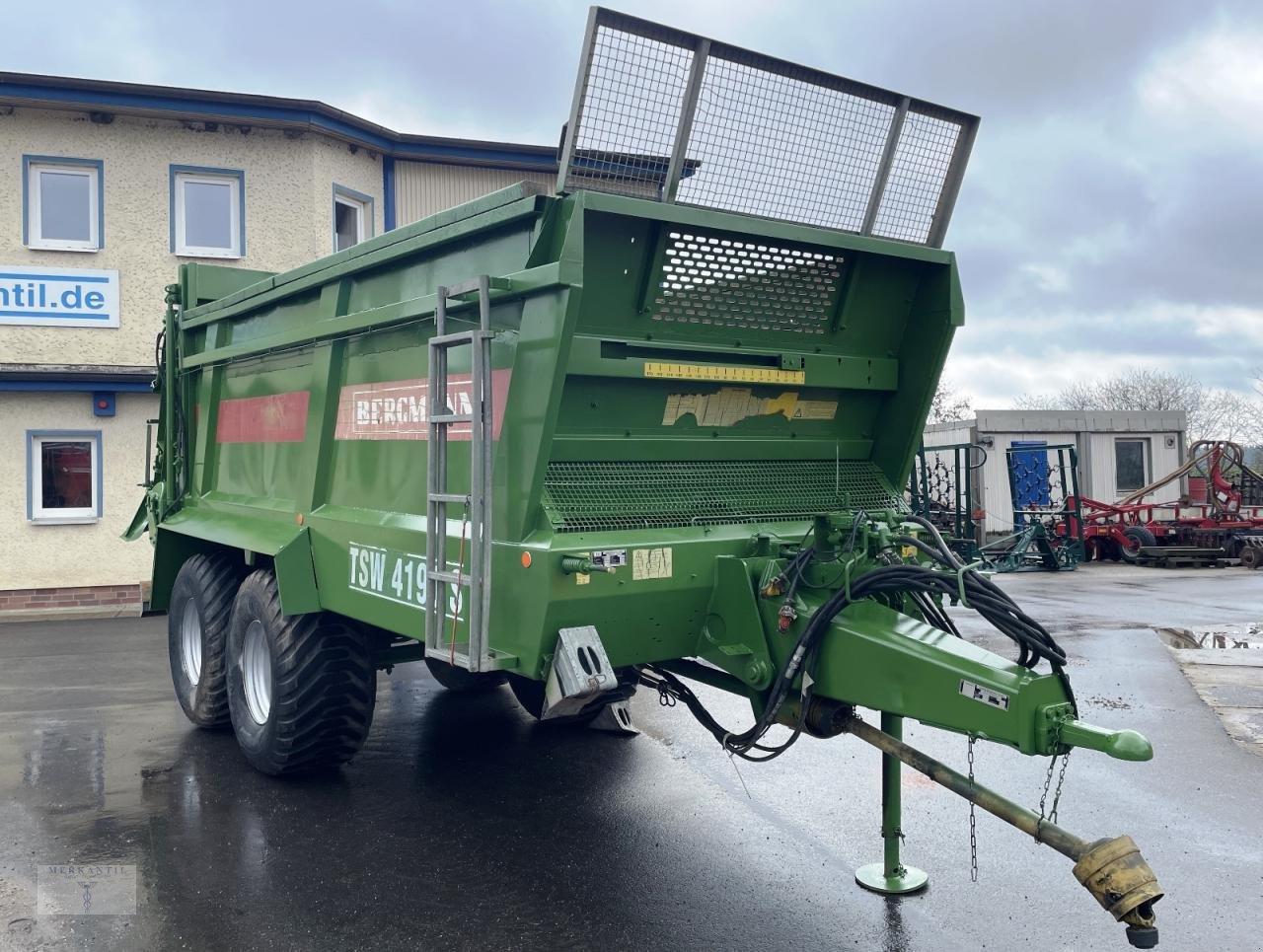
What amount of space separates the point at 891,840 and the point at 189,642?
187 inches

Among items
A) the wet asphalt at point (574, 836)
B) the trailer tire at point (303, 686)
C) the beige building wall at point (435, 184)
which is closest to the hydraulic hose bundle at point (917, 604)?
the wet asphalt at point (574, 836)

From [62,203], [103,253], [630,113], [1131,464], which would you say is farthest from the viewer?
[1131,464]

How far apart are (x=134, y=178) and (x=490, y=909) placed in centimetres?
1111

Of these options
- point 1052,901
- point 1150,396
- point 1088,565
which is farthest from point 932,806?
point 1150,396

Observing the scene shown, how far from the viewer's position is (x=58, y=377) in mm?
11922

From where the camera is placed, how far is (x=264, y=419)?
6.02 metres

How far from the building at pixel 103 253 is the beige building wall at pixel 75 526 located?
2 centimetres

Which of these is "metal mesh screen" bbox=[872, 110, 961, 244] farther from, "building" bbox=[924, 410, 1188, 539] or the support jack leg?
"building" bbox=[924, 410, 1188, 539]

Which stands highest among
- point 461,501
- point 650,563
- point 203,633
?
point 461,501

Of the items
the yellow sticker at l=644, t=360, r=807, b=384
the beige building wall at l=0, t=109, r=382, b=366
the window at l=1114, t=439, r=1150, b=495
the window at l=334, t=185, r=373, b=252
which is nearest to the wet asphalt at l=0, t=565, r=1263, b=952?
the yellow sticker at l=644, t=360, r=807, b=384

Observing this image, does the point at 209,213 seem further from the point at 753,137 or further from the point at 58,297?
the point at 753,137

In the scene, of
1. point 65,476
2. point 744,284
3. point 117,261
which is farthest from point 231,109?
point 744,284

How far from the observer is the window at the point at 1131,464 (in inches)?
901

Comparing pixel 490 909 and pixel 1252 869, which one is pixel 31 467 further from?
pixel 1252 869
